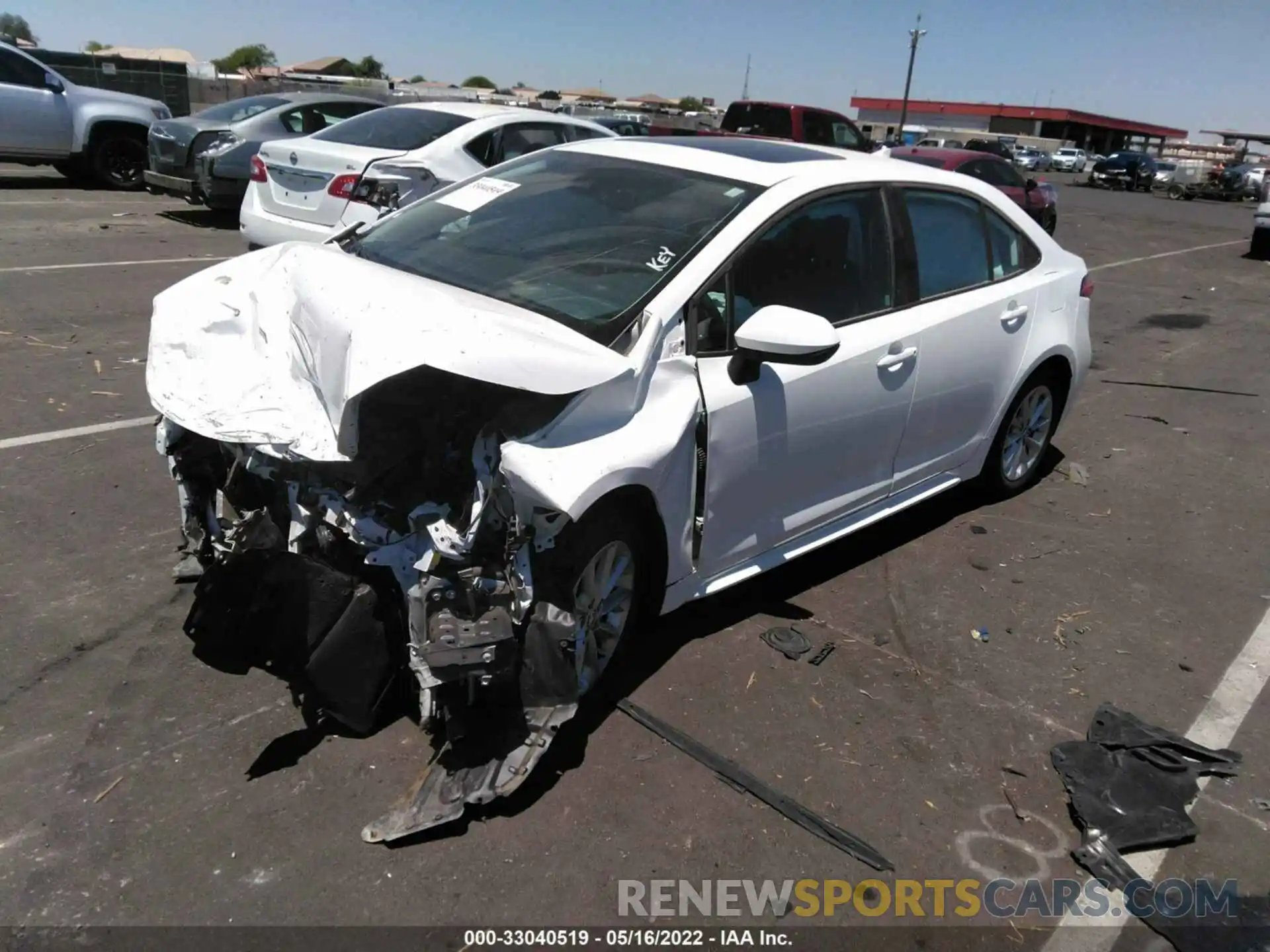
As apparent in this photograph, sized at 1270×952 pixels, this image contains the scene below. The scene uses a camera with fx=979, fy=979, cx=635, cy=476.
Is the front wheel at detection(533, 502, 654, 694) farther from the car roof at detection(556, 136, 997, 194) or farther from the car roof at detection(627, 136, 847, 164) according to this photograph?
the car roof at detection(627, 136, 847, 164)

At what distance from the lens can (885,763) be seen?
323 centimetres

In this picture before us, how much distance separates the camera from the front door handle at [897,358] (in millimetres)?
3971

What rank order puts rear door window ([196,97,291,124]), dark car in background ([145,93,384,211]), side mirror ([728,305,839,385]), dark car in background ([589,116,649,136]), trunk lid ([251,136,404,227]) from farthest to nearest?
1. dark car in background ([589,116,649,136])
2. rear door window ([196,97,291,124])
3. dark car in background ([145,93,384,211])
4. trunk lid ([251,136,404,227])
5. side mirror ([728,305,839,385])

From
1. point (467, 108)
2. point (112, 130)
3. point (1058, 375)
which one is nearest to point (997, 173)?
point (467, 108)

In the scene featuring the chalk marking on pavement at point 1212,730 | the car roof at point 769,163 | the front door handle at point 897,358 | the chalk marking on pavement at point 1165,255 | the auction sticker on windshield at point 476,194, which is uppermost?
the car roof at point 769,163

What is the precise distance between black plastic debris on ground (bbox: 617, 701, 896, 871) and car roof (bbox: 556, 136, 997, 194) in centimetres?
205

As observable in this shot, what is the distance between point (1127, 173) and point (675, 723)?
45.6m

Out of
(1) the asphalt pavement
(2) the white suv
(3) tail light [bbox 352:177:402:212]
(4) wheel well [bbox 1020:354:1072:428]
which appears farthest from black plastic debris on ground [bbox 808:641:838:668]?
(2) the white suv

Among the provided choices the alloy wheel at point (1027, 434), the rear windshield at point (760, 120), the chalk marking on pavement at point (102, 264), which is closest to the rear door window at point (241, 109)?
the chalk marking on pavement at point (102, 264)

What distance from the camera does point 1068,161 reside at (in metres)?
56.1

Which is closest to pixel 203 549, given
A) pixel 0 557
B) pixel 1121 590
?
pixel 0 557

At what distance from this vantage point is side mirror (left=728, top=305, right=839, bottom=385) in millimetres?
3230

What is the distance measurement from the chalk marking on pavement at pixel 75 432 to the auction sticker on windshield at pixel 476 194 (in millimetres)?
2404

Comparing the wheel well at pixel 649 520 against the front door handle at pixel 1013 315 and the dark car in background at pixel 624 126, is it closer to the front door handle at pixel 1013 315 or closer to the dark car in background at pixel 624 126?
the front door handle at pixel 1013 315
